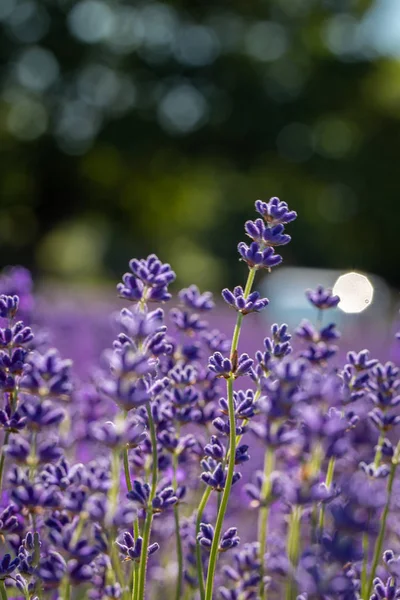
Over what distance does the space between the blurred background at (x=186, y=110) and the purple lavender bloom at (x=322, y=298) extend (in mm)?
21620

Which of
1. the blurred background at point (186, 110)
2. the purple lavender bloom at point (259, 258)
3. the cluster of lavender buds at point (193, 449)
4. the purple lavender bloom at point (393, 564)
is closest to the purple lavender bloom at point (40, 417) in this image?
the cluster of lavender buds at point (193, 449)

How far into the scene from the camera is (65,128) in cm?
2381

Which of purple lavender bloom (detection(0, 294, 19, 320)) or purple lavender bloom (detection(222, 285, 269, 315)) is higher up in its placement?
purple lavender bloom (detection(222, 285, 269, 315))

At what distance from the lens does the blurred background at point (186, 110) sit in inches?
922

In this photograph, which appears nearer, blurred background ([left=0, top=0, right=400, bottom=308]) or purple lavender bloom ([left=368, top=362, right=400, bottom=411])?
purple lavender bloom ([left=368, top=362, right=400, bottom=411])

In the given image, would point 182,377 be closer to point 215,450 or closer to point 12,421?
point 215,450

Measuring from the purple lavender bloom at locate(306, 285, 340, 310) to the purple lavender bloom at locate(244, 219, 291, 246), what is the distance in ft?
0.93

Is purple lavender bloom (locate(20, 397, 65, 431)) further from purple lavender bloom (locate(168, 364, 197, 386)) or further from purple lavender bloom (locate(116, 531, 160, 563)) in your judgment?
purple lavender bloom (locate(168, 364, 197, 386))

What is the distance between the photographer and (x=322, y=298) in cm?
176

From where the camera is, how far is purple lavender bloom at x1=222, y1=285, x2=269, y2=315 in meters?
1.41

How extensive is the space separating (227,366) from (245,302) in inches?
4.3

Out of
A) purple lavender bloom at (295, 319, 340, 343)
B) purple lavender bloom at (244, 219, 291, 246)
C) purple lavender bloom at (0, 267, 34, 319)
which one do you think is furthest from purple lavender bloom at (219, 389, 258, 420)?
purple lavender bloom at (0, 267, 34, 319)

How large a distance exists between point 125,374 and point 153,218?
25790 millimetres

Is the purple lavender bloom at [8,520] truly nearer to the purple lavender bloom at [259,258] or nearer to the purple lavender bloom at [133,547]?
the purple lavender bloom at [133,547]
